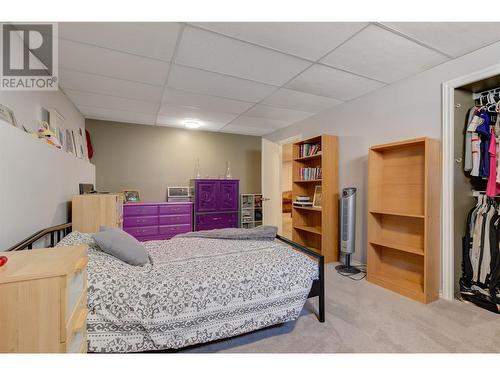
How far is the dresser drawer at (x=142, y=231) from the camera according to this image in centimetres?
409

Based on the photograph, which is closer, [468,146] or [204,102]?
[468,146]

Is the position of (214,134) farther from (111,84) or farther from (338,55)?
(338,55)

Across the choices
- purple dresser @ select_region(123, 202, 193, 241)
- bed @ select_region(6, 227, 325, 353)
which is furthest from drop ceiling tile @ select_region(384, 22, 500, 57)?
purple dresser @ select_region(123, 202, 193, 241)

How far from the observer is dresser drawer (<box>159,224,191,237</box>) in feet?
14.2

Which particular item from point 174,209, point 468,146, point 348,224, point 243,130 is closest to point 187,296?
point 348,224

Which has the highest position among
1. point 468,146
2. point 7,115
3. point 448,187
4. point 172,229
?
point 7,115

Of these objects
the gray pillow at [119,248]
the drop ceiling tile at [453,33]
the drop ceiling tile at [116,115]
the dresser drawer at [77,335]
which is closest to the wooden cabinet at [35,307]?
the dresser drawer at [77,335]

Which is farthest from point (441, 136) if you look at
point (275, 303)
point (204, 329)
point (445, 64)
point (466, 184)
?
point (204, 329)

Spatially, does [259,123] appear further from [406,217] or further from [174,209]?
[406,217]

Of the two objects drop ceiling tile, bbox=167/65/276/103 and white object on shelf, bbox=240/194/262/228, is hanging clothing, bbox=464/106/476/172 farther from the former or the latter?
white object on shelf, bbox=240/194/262/228

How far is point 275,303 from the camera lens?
67.1 inches

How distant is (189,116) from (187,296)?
3.37 meters

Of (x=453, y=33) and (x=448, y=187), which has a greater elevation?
(x=453, y=33)

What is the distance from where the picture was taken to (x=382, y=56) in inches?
86.4
